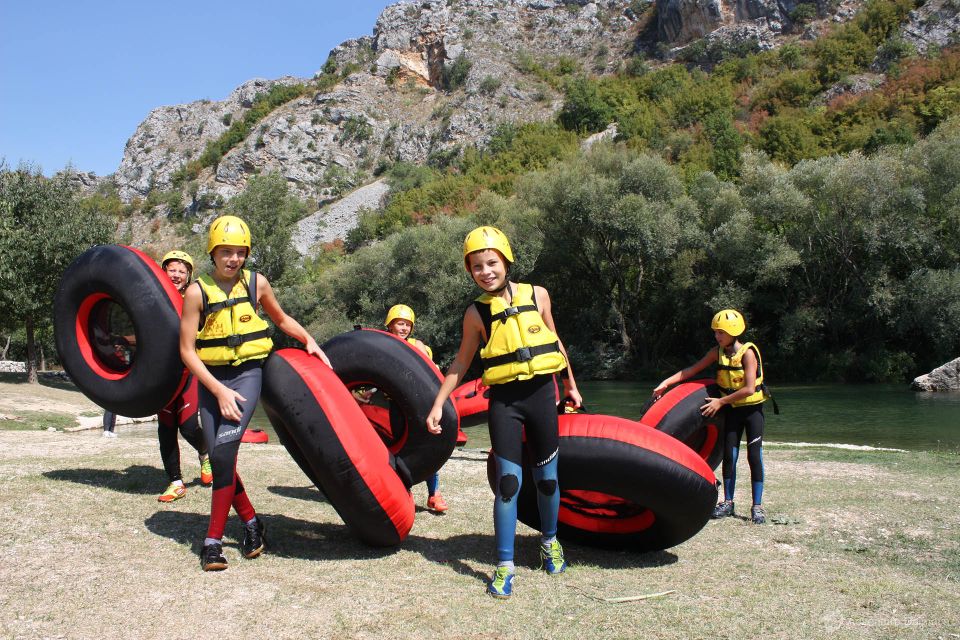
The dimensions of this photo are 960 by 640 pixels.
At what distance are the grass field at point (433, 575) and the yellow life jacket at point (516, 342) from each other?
132cm

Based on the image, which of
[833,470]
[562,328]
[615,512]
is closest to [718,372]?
[615,512]

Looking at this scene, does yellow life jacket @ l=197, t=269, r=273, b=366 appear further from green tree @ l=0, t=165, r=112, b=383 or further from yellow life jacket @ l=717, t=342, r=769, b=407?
green tree @ l=0, t=165, r=112, b=383

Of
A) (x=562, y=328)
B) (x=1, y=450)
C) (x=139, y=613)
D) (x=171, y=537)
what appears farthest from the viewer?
(x=562, y=328)

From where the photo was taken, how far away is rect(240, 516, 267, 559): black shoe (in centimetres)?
464

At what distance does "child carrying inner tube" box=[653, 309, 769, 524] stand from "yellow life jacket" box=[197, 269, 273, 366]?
4.08 metres

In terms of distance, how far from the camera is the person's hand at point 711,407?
263 inches

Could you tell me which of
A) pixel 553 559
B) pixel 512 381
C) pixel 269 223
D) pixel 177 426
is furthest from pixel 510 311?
pixel 269 223

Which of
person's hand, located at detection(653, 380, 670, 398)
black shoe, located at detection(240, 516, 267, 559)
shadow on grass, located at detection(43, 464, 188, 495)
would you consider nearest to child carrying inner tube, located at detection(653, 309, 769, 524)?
person's hand, located at detection(653, 380, 670, 398)

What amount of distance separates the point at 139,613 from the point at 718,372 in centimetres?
534

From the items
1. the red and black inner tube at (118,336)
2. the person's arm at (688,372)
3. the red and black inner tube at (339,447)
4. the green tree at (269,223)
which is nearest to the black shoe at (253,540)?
Result: the red and black inner tube at (339,447)

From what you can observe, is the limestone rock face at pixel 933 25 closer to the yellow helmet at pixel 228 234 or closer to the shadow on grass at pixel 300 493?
the shadow on grass at pixel 300 493

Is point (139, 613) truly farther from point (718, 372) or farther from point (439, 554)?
point (718, 372)

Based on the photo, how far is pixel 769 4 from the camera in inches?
3174

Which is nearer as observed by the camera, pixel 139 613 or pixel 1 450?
pixel 139 613
